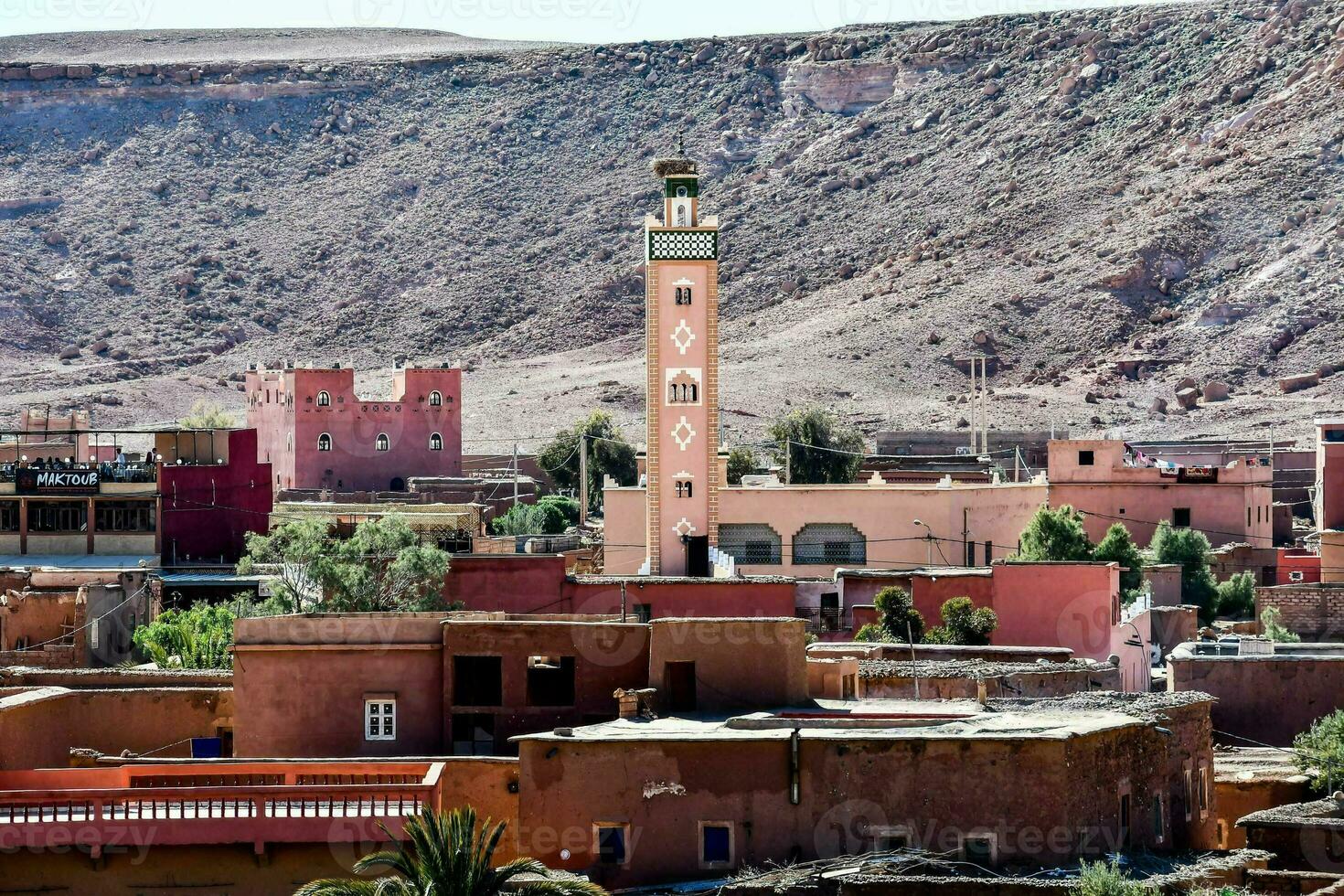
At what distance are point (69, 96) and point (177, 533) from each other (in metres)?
116

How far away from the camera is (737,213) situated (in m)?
142

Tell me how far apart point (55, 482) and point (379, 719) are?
77.7 ft

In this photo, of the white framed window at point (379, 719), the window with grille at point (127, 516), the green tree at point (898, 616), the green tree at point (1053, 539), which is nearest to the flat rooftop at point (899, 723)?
the white framed window at point (379, 719)

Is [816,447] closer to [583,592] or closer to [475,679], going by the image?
[583,592]

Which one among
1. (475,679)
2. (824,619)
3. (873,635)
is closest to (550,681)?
(475,679)

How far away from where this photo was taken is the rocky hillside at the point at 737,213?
11225 cm

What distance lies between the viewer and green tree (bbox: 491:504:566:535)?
200ft

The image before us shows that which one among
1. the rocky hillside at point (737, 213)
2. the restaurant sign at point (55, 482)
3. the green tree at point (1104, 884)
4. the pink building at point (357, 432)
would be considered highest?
the rocky hillside at point (737, 213)

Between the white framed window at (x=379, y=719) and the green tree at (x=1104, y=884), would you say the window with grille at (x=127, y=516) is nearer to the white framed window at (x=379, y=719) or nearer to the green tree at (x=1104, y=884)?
the white framed window at (x=379, y=719)

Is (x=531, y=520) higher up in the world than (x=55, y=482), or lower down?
lower down

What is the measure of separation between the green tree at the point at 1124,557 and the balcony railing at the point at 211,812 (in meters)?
24.8

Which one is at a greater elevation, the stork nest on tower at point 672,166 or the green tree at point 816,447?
the stork nest on tower at point 672,166

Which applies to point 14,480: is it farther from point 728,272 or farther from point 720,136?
point 720,136

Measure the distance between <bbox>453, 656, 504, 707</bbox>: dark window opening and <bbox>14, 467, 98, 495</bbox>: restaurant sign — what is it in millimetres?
23301
